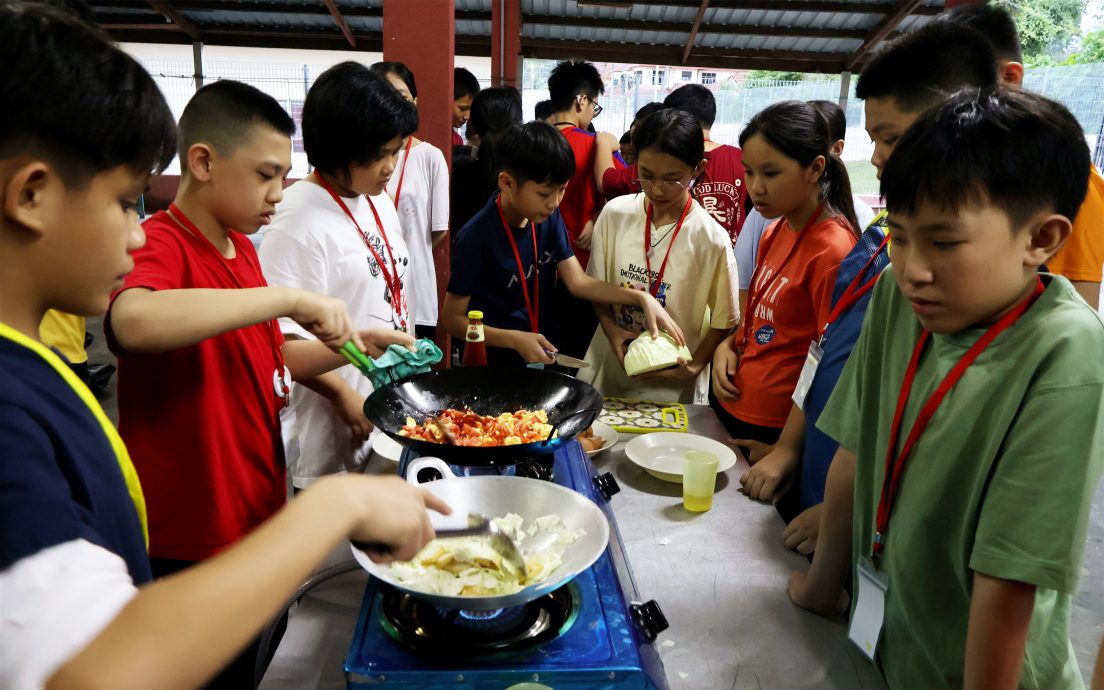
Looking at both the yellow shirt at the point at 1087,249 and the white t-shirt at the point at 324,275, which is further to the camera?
the white t-shirt at the point at 324,275

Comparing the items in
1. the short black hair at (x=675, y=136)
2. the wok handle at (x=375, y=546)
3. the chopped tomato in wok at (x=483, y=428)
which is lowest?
the chopped tomato in wok at (x=483, y=428)

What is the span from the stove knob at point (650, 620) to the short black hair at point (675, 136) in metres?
1.88

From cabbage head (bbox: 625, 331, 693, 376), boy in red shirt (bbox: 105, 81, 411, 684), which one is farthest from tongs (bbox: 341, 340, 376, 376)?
cabbage head (bbox: 625, 331, 693, 376)

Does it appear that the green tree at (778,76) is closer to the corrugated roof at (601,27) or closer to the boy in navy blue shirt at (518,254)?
the corrugated roof at (601,27)

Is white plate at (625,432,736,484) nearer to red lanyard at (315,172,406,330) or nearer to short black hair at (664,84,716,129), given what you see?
red lanyard at (315,172,406,330)

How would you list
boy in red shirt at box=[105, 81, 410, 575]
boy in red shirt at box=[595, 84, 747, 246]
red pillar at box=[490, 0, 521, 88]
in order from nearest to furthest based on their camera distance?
boy in red shirt at box=[105, 81, 410, 575], boy in red shirt at box=[595, 84, 747, 246], red pillar at box=[490, 0, 521, 88]

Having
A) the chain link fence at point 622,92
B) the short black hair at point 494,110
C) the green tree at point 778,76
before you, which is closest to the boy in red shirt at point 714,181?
the short black hair at point 494,110

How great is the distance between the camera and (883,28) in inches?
391

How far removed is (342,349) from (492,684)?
31.2 inches

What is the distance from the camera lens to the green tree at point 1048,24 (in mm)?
8344

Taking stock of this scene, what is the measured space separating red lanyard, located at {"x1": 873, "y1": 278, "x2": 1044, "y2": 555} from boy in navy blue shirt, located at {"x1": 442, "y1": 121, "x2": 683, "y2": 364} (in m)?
1.33

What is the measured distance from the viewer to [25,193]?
27.6 inches

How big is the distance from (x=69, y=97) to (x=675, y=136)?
6.91 ft

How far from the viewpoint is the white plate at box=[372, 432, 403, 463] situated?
1.90m
